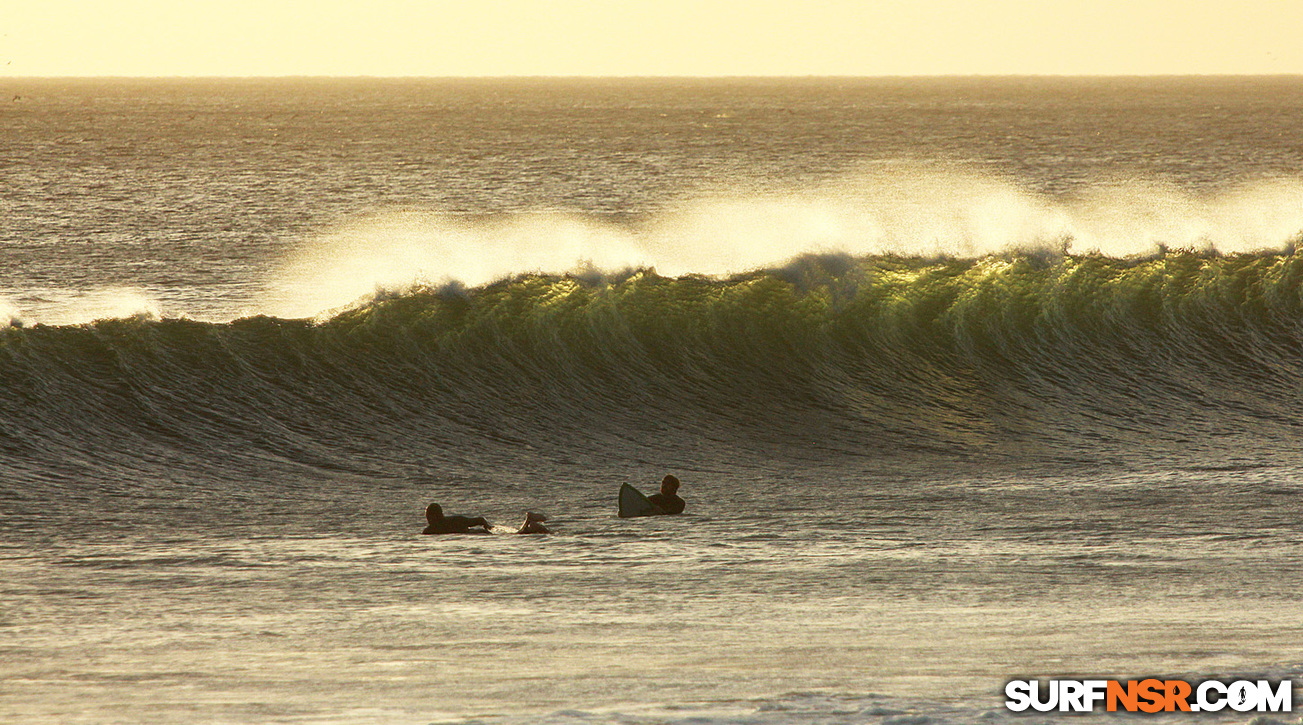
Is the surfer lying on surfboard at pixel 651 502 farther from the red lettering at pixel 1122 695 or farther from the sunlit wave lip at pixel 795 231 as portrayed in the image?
the sunlit wave lip at pixel 795 231

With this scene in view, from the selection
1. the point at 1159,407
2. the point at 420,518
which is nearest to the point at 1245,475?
the point at 1159,407

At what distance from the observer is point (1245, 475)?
38.0 ft

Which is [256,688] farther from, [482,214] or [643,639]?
[482,214]

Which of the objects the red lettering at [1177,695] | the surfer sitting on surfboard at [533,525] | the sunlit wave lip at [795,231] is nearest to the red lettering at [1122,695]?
the red lettering at [1177,695]

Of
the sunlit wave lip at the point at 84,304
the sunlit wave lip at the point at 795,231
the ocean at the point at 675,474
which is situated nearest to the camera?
the ocean at the point at 675,474

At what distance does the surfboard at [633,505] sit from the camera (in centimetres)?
1038

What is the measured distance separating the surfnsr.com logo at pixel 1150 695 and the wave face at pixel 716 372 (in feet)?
25.6

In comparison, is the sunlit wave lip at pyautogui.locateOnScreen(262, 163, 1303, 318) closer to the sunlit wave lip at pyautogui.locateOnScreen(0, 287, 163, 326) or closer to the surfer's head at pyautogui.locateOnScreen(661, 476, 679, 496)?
the sunlit wave lip at pyautogui.locateOnScreen(0, 287, 163, 326)

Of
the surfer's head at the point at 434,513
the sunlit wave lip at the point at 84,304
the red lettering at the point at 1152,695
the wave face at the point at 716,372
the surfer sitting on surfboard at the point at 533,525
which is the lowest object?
the red lettering at the point at 1152,695

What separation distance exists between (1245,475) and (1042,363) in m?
5.29

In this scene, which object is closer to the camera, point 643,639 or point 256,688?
point 256,688

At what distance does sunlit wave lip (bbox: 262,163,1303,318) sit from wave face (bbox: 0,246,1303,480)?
54 cm

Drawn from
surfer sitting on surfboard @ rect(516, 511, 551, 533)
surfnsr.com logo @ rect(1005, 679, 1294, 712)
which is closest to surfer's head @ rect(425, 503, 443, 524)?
surfer sitting on surfboard @ rect(516, 511, 551, 533)

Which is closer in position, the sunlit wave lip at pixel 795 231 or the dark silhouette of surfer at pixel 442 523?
the dark silhouette of surfer at pixel 442 523
